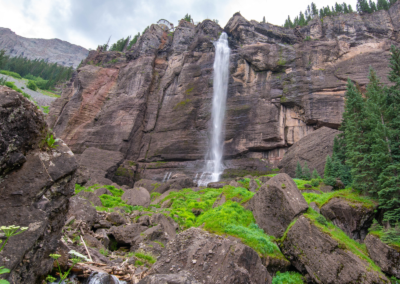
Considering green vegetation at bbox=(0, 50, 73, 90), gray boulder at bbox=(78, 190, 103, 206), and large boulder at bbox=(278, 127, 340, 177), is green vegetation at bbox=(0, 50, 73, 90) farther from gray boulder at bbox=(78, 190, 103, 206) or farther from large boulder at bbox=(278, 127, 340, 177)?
large boulder at bbox=(278, 127, 340, 177)

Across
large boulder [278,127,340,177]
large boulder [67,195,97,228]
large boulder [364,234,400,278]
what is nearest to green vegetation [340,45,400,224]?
large boulder [364,234,400,278]

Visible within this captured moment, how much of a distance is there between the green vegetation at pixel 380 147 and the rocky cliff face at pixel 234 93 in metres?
19.6

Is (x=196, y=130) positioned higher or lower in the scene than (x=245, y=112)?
lower

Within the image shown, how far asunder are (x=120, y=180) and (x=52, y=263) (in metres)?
34.8

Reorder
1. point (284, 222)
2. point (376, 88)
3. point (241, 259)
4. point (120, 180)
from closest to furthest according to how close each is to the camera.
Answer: point (241, 259)
point (284, 222)
point (376, 88)
point (120, 180)

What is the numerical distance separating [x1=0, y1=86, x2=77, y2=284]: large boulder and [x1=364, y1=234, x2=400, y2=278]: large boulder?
1107cm

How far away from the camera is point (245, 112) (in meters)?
40.5

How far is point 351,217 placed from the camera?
11.6m

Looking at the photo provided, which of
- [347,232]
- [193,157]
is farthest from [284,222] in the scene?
[193,157]

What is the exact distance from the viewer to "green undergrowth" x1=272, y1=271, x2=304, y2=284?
801 centimetres

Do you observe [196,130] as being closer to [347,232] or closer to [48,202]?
[347,232]

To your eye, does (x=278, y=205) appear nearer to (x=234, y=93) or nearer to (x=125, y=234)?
(x=125, y=234)

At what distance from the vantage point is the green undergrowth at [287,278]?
26.3 ft

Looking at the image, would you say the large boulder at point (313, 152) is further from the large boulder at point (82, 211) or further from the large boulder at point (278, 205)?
the large boulder at point (82, 211)
